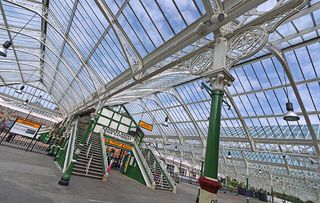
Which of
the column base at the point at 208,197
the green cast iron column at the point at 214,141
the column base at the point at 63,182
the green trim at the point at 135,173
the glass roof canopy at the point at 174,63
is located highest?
the glass roof canopy at the point at 174,63

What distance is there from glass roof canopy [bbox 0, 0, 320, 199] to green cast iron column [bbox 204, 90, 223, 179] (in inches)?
91.4

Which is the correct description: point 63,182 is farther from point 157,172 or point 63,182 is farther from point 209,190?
point 157,172

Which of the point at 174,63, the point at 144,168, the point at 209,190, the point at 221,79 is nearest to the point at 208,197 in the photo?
the point at 209,190

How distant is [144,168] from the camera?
15383 millimetres

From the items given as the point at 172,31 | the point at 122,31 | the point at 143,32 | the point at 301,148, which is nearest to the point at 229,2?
the point at 172,31

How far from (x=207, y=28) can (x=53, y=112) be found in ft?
149

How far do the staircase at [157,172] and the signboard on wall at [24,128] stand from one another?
10.5m

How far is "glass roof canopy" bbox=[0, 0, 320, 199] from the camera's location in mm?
7633

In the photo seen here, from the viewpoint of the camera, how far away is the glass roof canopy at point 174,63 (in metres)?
7.63

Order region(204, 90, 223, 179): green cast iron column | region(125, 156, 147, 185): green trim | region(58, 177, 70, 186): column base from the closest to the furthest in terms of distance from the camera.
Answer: region(204, 90, 223, 179): green cast iron column < region(58, 177, 70, 186): column base < region(125, 156, 147, 185): green trim

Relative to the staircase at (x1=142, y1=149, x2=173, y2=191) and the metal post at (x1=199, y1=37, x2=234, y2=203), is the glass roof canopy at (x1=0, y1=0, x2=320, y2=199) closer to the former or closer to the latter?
the metal post at (x1=199, y1=37, x2=234, y2=203)

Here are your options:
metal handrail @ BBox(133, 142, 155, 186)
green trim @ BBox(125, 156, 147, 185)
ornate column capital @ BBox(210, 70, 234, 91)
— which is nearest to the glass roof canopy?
ornate column capital @ BBox(210, 70, 234, 91)

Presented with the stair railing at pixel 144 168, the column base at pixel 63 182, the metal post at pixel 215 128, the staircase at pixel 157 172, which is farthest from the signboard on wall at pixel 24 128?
the metal post at pixel 215 128

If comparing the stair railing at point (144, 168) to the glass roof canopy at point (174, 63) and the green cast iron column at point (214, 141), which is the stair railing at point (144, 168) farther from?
the green cast iron column at point (214, 141)
